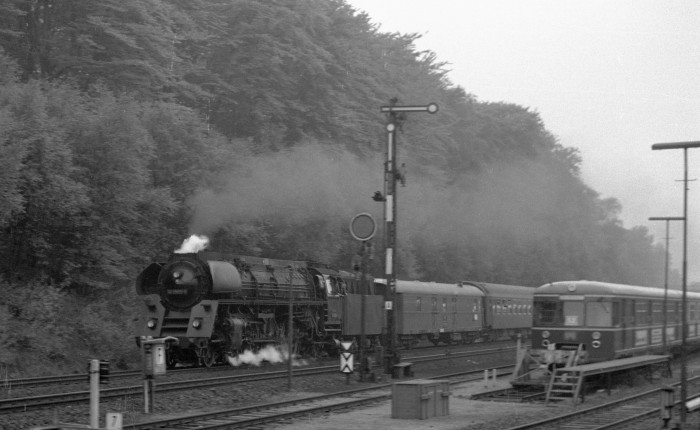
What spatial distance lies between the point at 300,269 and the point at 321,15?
65.3 ft

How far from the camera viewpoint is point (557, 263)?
254 ft

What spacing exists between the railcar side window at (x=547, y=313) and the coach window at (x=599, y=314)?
807 millimetres

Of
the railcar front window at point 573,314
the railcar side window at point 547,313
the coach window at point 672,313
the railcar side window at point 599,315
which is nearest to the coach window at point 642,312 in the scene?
the railcar side window at point 599,315

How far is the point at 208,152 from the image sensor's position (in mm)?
34969

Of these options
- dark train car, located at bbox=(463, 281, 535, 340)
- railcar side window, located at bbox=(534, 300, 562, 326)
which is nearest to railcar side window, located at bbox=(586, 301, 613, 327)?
railcar side window, located at bbox=(534, 300, 562, 326)

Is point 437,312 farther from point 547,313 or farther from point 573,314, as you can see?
point 573,314

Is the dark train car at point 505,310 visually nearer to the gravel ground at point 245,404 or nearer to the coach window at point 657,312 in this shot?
the coach window at point 657,312

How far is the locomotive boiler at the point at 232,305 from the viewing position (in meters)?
26.9

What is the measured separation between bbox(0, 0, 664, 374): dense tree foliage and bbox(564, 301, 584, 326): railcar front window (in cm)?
1120

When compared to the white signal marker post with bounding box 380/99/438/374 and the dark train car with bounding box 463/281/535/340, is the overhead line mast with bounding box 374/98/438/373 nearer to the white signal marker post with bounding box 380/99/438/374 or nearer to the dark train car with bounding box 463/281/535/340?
the white signal marker post with bounding box 380/99/438/374

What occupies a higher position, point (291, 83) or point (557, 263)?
point (291, 83)

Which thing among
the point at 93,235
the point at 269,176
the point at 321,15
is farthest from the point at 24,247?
the point at 321,15

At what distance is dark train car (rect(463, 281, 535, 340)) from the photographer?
1908 inches

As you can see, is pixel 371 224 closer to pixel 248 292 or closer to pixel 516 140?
pixel 248 292
